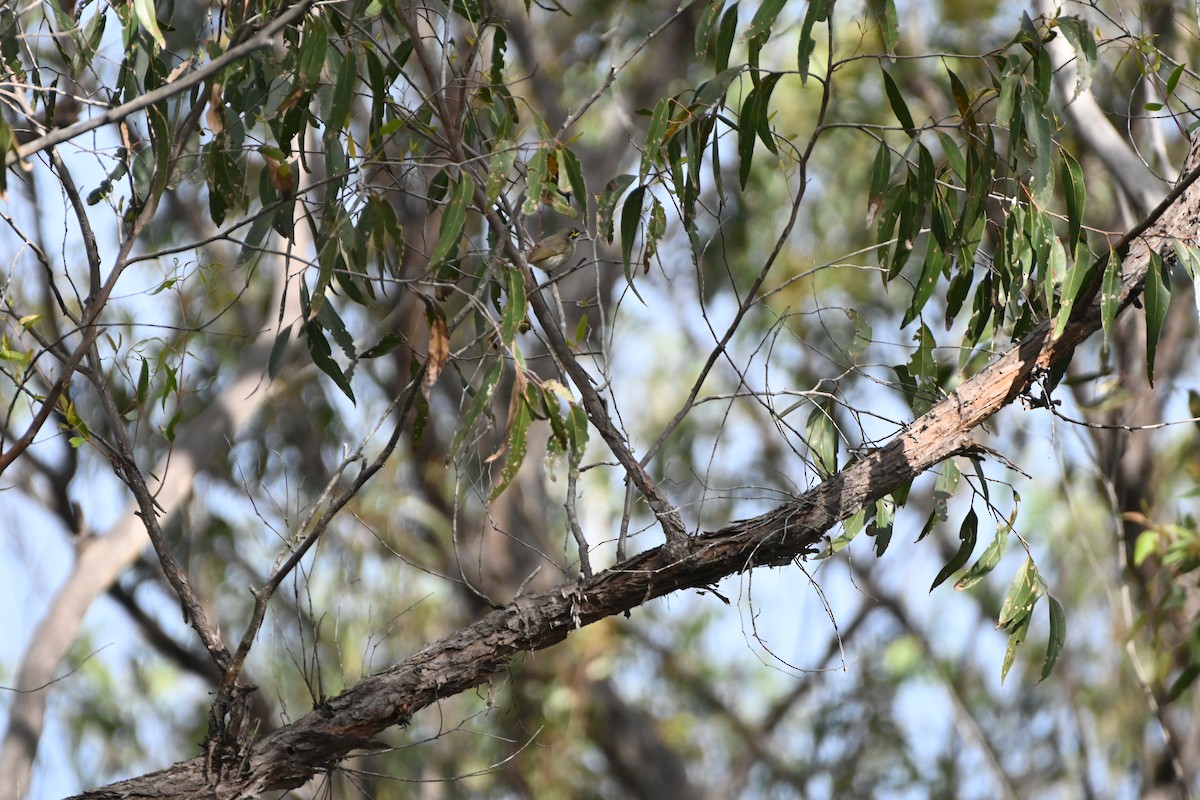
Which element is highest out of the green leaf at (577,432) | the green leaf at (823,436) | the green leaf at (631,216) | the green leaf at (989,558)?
the green leaf at (631,216)

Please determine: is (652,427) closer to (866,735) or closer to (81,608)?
(866,735)

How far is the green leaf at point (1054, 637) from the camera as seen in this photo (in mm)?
2059

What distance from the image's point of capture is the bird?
1977mm

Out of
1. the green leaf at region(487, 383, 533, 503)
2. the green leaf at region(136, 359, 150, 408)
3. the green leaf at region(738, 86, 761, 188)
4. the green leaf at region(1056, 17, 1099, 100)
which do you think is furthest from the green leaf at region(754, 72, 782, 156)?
the green leaf at region(136, 359, 150, 408)

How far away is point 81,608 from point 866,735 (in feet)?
16.0

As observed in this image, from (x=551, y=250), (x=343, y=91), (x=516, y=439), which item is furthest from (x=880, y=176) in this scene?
(x=343, y=91)

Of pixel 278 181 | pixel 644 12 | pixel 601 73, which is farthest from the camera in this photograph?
pixel 601 73

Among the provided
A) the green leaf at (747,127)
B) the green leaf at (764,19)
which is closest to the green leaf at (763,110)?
the green leaf at (747,127)

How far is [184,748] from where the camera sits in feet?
23.8

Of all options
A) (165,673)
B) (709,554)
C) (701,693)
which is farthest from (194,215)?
(709,554)

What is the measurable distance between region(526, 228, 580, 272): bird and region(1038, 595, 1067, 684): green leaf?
3.46ft

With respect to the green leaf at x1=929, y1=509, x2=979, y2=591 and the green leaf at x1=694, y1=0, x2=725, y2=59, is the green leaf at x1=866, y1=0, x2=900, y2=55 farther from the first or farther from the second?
the green leaf at x1=929, y1=509, x2=979, y2=591

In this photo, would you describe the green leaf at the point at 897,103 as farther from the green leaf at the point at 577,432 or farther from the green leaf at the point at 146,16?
the green leaf at the point at 146,16

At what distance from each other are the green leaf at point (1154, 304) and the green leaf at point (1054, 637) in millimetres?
474
